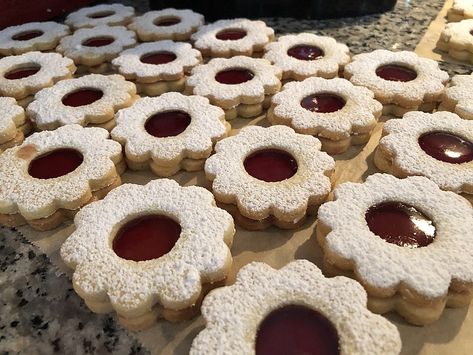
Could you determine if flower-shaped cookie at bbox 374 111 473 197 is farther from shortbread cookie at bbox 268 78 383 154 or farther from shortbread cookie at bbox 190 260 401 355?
shortbread cookie at bbox 190 260 401 355

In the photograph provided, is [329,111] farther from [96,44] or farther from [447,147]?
[96,44]

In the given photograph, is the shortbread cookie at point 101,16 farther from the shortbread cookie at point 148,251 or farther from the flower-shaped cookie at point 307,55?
the shortbread cookie at point 148,251

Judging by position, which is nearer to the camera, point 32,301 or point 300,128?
point 32,301

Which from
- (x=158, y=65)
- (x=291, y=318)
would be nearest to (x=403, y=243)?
(x=291, y=318)

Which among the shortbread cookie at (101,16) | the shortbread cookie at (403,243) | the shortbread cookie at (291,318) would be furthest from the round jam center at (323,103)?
the shortbread cookie at (101,16)

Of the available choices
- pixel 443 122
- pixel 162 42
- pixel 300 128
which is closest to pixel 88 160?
pixel 300 128

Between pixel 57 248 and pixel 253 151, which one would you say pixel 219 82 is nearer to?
pixel 253 151
